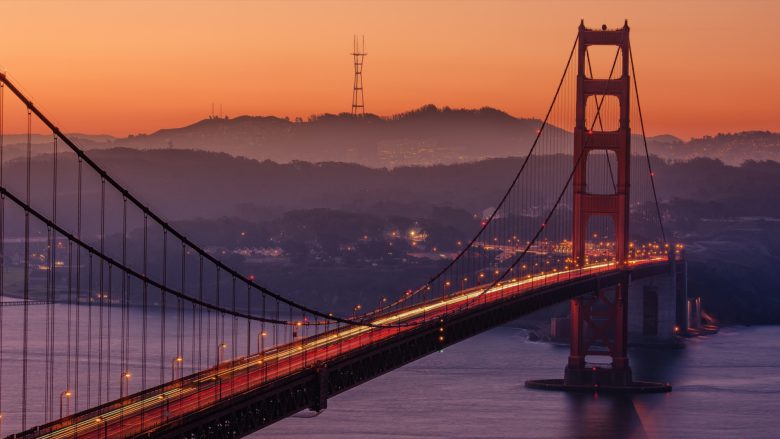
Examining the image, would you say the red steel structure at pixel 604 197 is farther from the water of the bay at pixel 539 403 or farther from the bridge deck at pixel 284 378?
the bridge deck at pixel 284 378

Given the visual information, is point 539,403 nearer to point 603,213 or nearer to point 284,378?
point 603,213

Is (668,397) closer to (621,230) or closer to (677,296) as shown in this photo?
(621,230)

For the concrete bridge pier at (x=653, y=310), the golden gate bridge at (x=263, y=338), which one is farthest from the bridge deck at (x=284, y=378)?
the concrete bridge pier at (x=653, y=310)

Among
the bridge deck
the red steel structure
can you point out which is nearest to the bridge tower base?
the red steel structure

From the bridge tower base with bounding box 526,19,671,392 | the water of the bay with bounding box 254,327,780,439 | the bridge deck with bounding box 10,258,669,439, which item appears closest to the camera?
the bridge deck with bounding box 10,258,669,439

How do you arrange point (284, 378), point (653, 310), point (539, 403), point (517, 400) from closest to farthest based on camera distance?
point (284, 378), point (539, 403), point (517, 400), point (653, 310)

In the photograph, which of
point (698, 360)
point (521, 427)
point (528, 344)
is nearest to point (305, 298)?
point (528, 344)

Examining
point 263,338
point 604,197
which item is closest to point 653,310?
point 604,197

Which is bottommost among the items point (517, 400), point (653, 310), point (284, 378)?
point (517, 400)

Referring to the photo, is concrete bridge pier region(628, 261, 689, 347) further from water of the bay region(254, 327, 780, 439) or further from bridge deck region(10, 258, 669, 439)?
bridge deck region(10, 258, 669, 439)
